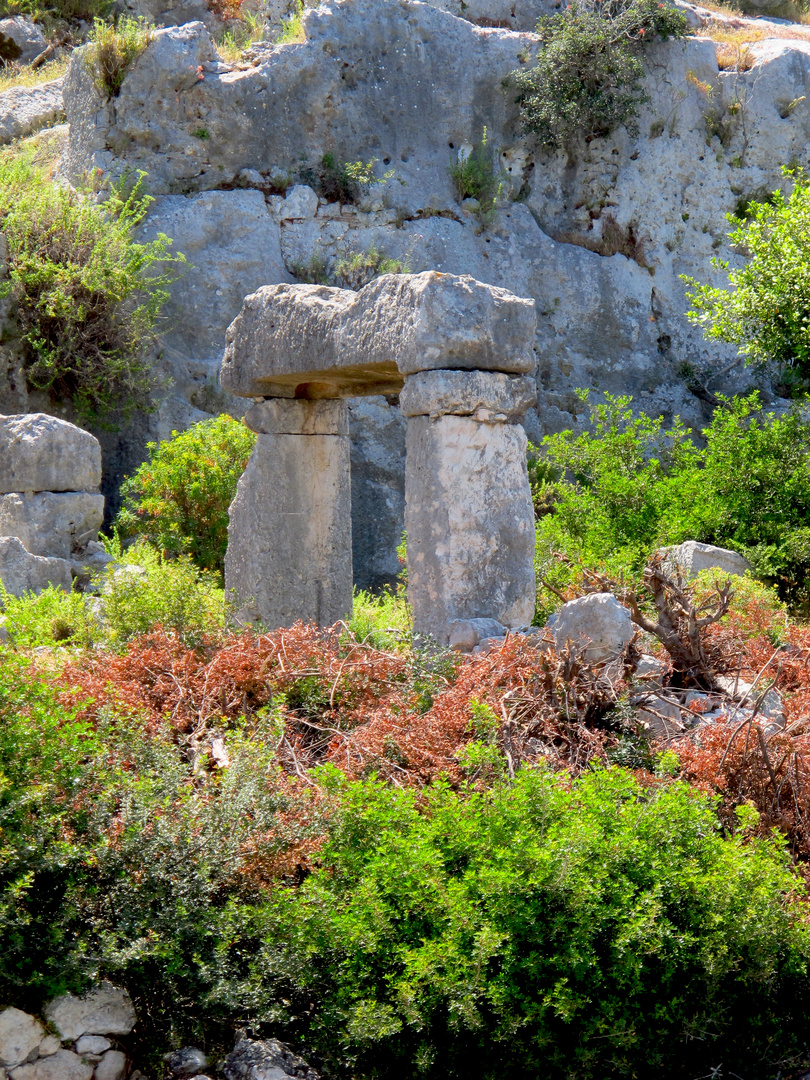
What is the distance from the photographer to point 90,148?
13555 millimetres

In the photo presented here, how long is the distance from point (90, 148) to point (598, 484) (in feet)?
26.4

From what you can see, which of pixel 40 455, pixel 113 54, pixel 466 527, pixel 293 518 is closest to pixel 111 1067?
pixel 466 527

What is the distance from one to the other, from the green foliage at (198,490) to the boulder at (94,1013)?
7.44 metres

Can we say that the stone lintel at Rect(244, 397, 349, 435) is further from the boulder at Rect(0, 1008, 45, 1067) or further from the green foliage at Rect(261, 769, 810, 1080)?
the boulder at Rect(0, 1008, 45, 1067)

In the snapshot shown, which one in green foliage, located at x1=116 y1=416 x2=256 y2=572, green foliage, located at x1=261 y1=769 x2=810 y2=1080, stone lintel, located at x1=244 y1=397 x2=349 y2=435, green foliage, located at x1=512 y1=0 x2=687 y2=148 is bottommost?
green foliage, located at x1=116 y1=416 x2=256 y2=572

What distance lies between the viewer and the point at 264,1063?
10.2 ft

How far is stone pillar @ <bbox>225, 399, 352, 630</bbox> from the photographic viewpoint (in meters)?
7.89

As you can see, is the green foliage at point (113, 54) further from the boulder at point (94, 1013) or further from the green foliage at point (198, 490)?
the boulder at point (94, 1013)

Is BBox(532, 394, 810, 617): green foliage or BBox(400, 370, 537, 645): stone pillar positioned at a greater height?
BBox(400, 370, 537, 645): stone pillar

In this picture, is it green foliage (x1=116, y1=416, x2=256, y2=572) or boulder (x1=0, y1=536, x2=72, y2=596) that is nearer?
boulder (x1=0, y1=536, x2=72, y2=596)

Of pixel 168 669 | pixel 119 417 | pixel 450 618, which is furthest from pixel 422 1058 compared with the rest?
pixel 119 417

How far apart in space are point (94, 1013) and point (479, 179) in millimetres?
13502

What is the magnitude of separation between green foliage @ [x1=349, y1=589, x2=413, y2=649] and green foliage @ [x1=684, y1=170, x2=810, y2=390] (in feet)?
14.1

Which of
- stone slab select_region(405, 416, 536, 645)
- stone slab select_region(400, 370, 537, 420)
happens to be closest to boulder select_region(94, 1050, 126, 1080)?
stone slab select_region(405, 416, 536, 645)
